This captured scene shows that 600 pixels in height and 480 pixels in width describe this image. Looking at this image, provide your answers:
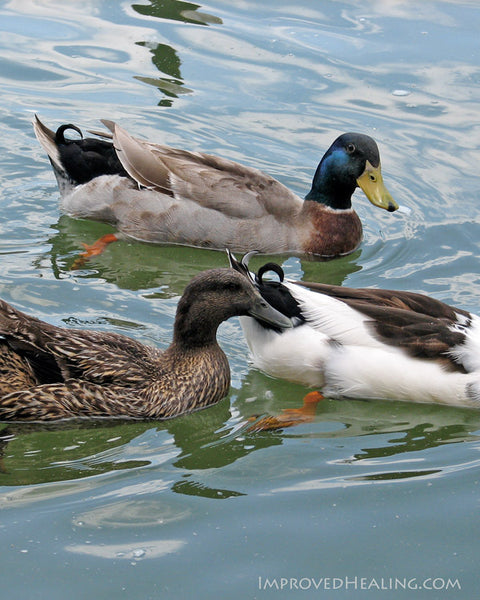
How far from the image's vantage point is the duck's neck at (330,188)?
29.5 ft

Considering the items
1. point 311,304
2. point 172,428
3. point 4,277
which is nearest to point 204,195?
point 4,277

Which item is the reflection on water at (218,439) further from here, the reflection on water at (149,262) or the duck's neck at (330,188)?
the duck's neck at (330,188)

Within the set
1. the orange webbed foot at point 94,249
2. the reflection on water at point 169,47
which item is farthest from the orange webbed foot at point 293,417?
the reflection on water at point 169,47

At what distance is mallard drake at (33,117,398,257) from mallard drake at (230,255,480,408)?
212 centimetres

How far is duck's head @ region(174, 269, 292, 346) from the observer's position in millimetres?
6168

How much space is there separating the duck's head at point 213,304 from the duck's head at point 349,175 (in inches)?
109

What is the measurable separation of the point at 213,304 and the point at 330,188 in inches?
122

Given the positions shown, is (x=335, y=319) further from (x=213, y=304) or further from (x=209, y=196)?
(x=209, y=196)

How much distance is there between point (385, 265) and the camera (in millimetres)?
8594

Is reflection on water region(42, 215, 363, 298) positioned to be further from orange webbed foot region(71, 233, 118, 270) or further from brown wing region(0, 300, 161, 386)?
brown wing region(0, 300, 161, 386)

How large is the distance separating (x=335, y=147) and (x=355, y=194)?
1.33m

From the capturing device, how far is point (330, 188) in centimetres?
902

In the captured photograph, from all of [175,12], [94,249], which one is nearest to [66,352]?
[94,249]

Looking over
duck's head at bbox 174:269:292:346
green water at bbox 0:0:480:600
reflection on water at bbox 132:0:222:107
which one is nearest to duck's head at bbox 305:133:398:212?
green water at bbox 0:0:480:600
